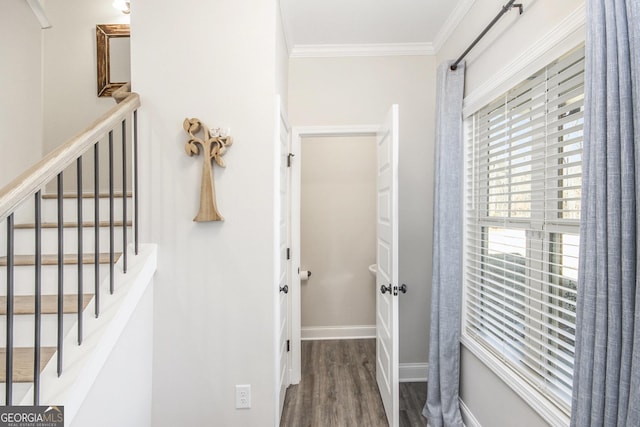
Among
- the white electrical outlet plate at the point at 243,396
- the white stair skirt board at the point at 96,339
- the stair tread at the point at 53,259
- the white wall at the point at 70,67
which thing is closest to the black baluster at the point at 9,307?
the white stair skirt board at the point at 96,339

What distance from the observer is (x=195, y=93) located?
5.47 ft

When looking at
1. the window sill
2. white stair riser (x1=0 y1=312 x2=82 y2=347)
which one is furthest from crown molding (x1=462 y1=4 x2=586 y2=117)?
white stair riser (x1=0 y1=312 x2=82 y2=347)

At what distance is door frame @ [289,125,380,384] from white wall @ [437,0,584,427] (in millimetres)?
861

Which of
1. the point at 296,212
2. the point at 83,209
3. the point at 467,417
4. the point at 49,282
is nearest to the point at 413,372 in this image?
the point at 467,417

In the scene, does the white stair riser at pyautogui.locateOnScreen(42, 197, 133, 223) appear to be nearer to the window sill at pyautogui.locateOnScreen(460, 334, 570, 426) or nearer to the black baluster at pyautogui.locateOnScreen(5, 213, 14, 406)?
the black baluster at pyautogui.locateOnScreen(5, 213, 14, 406)

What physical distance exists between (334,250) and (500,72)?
240cm

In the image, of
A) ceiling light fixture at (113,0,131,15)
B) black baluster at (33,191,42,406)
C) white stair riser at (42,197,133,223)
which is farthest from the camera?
ceiling light fixture at (113,0,131,15)

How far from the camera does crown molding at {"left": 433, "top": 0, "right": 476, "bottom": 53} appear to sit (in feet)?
6.31

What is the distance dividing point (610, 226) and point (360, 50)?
2.23 meters

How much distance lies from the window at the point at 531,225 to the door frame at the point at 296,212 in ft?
3.19

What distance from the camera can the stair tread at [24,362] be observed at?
1.06 m

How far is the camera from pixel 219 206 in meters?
1.65

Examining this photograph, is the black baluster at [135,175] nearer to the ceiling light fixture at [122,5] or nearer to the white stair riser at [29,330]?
the white stair riser at [29,330]

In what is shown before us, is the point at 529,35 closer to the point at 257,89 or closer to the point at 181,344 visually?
the point at 257,89
